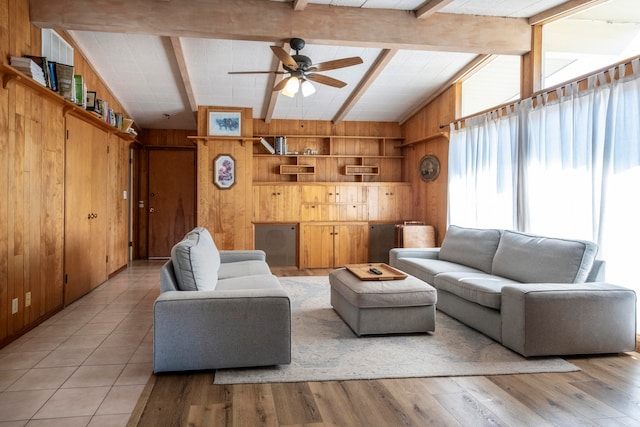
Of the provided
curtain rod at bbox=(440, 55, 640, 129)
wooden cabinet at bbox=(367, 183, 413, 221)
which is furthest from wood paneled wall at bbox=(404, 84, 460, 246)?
curtain rod at bbox=(440, 55, 640, 129)

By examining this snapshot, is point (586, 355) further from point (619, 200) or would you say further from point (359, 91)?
point (359, 91)

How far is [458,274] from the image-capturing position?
387 centimetres

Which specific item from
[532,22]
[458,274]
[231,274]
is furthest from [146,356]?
[532,22]

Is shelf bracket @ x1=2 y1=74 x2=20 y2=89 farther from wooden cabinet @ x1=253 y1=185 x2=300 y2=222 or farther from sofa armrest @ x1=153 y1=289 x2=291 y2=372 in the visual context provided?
wooden cabinet @ x1=253 y1=185 x2=300 y2=222

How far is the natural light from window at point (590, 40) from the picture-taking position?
331 centimetres

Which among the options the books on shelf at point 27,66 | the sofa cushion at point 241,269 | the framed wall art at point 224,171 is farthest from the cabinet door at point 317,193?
the books on shelf at point 27,66

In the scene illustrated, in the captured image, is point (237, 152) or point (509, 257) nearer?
point (509, 257)

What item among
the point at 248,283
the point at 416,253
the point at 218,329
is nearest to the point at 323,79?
the point at 248,283

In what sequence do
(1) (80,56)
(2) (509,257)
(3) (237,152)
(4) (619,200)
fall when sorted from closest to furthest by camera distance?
(4) (619,200)
(2) (509,257)
(1) (80,56)
(3) (237,152)

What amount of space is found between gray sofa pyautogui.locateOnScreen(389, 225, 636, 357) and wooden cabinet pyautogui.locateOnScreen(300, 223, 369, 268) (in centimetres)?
293

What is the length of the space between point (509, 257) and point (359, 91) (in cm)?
328

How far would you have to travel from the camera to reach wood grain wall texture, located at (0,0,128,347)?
10.1ft

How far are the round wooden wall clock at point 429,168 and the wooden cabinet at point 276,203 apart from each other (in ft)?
6.79

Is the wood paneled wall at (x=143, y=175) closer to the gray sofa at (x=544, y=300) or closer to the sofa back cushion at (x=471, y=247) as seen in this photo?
the sofa back cushion at (x=471, y=247)
